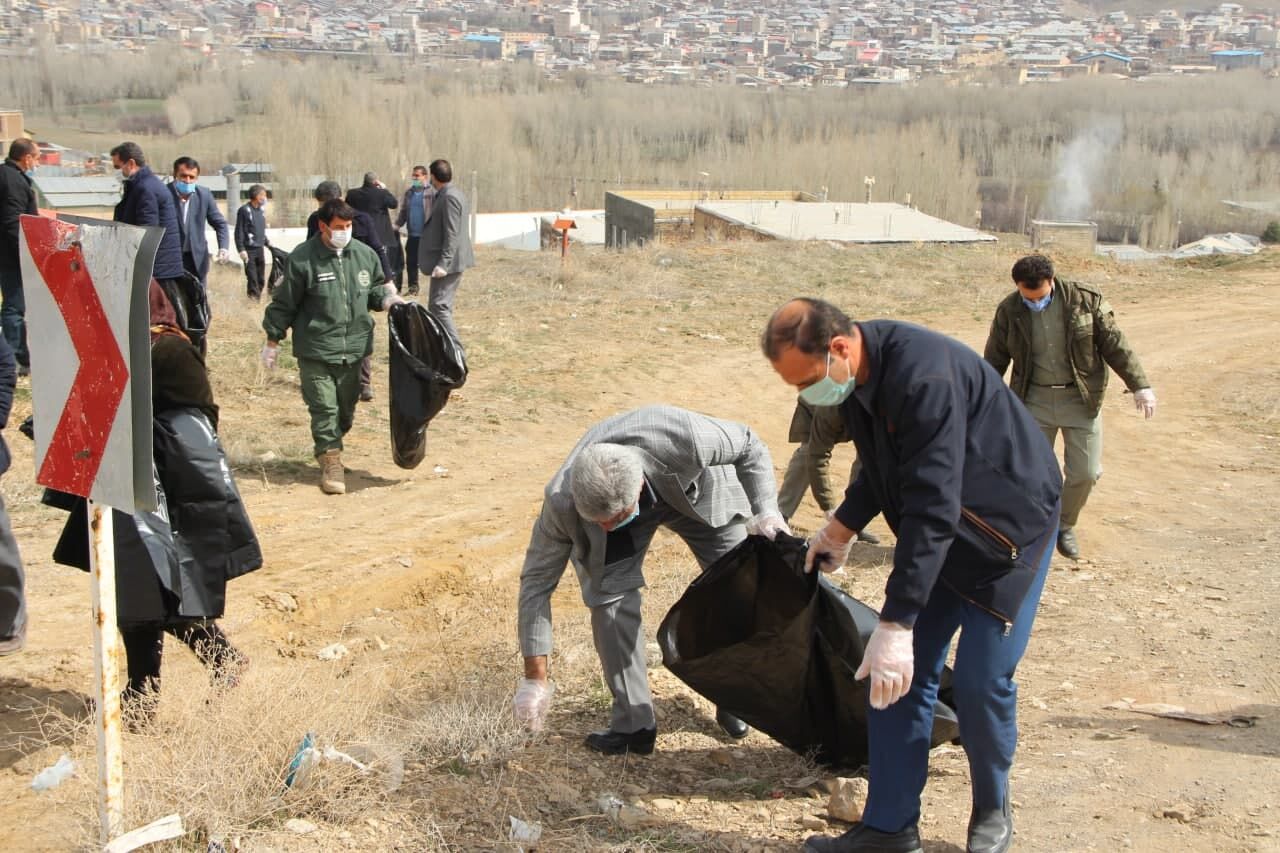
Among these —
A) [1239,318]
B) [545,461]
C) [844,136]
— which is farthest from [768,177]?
[545,461]

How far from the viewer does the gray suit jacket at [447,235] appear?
952cm

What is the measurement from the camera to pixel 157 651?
439cm

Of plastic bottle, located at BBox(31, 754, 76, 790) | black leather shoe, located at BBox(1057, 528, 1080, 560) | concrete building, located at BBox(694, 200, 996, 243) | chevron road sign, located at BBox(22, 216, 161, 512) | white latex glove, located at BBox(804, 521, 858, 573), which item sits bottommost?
concrete building, located at BBox(694, 200, 996, 243)

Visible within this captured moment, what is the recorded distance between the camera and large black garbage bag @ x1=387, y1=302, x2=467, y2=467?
7.24m

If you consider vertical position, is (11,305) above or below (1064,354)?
below

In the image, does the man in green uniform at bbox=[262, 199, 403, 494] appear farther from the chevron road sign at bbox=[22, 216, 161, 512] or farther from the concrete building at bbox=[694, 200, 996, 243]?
the concrete building at bbox=[694, 200, 996, 243]

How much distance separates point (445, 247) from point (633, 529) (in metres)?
5.94

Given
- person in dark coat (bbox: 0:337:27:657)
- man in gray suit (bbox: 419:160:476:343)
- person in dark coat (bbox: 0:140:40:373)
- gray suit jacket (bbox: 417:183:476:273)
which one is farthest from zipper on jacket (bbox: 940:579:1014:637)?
person in dark coat (bbox: 0:140:40:373)

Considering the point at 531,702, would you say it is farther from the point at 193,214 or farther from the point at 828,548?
the point at 193,214

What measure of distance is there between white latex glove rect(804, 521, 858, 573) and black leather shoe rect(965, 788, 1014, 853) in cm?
76

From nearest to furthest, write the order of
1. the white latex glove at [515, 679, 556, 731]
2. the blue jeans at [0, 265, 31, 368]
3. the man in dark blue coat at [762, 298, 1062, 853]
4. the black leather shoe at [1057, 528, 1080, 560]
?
the man in dark blue coat at [762, 298, 1062, 853]
the white latex glove at [515, 679, 556, 731]
the black leather shoe at [1057, 528, 1080, 560]
the blue jeans at [0, 265, 31, 368]

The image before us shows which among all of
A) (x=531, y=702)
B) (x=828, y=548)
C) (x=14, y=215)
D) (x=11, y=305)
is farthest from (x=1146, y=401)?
(x=11, y=305)

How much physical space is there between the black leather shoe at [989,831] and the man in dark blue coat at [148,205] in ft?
21.6

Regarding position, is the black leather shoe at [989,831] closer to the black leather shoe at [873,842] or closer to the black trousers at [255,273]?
the black leather shoe at [873,842]
